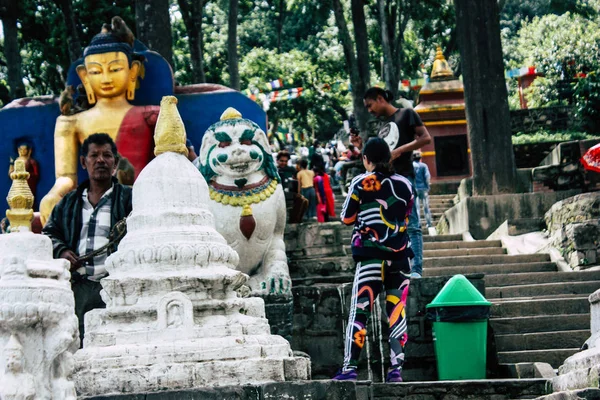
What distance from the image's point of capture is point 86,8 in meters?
23.2

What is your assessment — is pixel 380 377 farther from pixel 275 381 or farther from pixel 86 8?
pixel 86 8

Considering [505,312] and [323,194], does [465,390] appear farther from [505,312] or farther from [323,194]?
[323,194]

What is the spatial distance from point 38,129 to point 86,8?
10262 millimetres

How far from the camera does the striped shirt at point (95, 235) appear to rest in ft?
24.9

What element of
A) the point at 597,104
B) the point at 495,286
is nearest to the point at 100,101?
the point at 495,286

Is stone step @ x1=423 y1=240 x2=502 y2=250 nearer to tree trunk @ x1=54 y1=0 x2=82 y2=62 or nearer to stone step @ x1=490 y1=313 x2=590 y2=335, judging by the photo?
stone step @ x1=490 y1=313 x2=590 y2=335

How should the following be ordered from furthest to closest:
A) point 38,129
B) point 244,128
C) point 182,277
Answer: point 38,129
point 244,128
point 182,277

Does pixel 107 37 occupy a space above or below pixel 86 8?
below

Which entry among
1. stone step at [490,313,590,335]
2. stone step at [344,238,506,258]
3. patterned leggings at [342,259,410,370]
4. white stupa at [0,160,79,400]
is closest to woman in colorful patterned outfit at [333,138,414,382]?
patterned leggings at [342,259,410,370]

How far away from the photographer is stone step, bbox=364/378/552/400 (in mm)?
8031

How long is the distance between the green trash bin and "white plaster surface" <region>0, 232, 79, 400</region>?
427 centimetres

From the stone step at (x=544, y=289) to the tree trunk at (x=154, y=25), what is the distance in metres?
5.94

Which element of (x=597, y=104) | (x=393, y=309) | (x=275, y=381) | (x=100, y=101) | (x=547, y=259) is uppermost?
(x=597, y=104)

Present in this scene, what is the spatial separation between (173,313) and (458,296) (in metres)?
3.38
